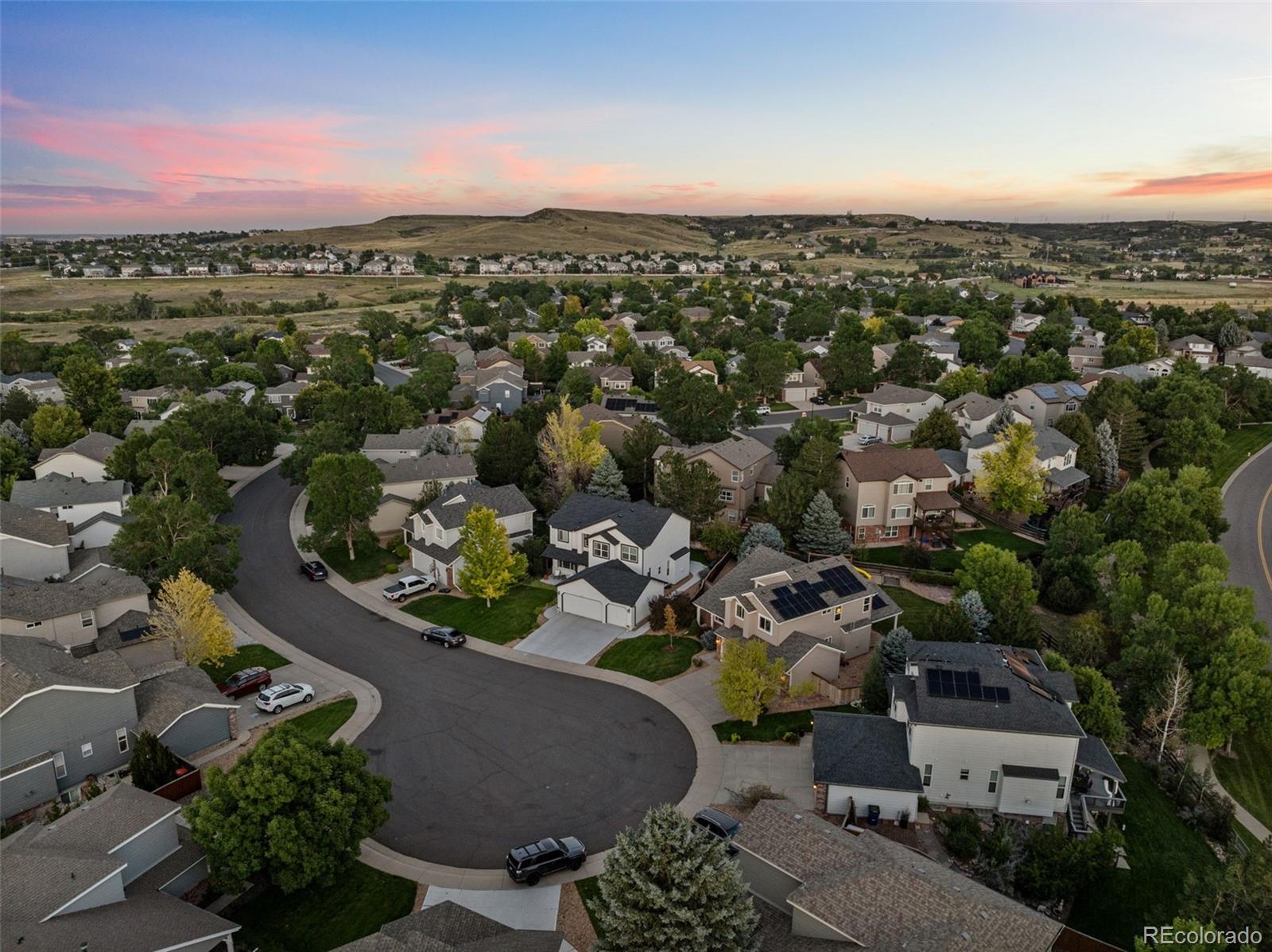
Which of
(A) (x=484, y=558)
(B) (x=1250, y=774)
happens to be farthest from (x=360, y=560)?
(B) (x=1250, y=774)

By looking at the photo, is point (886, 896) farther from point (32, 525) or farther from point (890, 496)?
point (32, 525)

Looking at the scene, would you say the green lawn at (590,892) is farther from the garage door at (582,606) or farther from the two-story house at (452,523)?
the two-story house at (452,523)

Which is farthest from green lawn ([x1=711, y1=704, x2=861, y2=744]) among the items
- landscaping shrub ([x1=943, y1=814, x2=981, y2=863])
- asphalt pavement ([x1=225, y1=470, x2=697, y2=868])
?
landscaping shrub ([x1=943, y1=814, x2=981, y2=863])

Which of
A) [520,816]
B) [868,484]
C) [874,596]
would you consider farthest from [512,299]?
[520,816]

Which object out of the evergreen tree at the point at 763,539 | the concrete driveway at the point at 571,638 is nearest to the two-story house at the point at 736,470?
the evergreen tree at the point at 763,539

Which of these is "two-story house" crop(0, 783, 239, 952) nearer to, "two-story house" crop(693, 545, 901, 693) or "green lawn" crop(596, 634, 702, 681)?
"green lawn" crop(596, 634, 702, 681)
